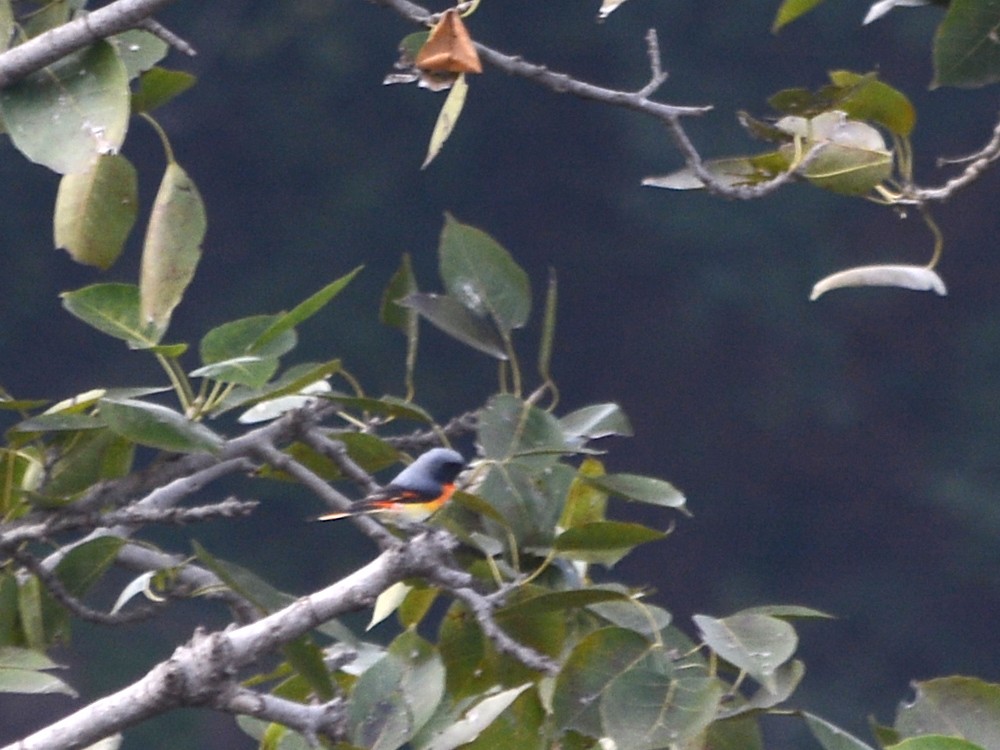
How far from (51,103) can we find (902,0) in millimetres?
478

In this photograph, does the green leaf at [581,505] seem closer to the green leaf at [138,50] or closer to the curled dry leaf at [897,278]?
the curled dry leaf at [897,278]

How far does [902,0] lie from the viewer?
0.77 meters

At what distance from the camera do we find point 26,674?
700mm

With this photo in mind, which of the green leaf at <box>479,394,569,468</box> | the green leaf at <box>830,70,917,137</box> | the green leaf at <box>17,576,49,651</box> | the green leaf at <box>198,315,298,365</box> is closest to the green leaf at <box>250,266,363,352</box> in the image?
the green leaf at <box>198,315,298,365</box>

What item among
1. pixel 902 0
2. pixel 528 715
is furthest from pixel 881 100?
pixel 528 715

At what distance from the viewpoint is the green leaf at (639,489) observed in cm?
73

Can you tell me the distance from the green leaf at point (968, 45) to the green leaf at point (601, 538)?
0.30 meters

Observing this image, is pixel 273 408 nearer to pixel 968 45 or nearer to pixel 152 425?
pixel 152 425

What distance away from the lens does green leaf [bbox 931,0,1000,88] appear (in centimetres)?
71

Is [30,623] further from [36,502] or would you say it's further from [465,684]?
[465,684]

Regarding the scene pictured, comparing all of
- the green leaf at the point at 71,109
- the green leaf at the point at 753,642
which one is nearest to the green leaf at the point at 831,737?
the green leaf at the point at 753,642

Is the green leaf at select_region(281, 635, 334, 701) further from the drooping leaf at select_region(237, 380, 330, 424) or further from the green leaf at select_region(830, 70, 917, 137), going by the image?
the green leaf at select_region(830, 70, 917, 137)

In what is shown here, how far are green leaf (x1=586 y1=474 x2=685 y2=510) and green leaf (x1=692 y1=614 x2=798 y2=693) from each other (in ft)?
0.27

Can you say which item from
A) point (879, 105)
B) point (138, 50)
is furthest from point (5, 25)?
point (879, 105)
